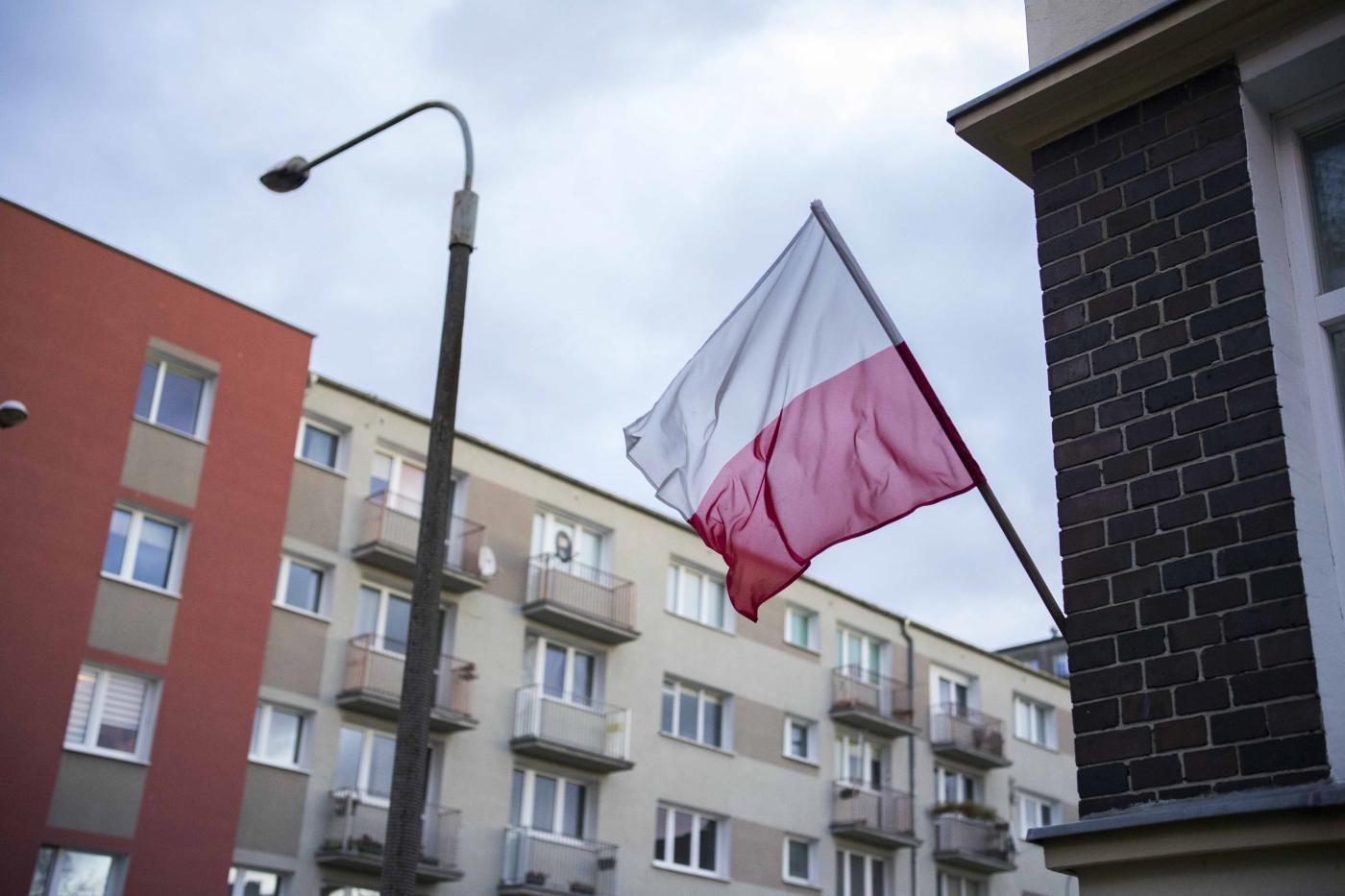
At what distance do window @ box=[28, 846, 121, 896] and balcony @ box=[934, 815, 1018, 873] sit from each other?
2203 centimetres

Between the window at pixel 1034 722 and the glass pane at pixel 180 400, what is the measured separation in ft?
86.7

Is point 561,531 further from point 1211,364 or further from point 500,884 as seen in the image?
point 1211,364

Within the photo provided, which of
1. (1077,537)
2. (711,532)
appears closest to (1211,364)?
(1077,537)

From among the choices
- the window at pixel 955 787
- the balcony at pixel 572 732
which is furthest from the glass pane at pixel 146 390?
the window at pixel 955 787

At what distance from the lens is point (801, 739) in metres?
37.2

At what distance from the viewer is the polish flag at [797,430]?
Result: 657 cm

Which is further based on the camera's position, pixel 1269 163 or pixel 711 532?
pixel 711 532

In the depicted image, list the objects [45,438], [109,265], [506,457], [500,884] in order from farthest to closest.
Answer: [506,457] → [500,884] → [109,265] → [45,438]

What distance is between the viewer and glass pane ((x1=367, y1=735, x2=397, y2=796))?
27969 millimetres

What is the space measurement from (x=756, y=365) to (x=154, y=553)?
2147 centimetres

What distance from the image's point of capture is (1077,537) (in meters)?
5.78

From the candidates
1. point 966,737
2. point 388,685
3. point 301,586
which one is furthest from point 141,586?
point 966,737

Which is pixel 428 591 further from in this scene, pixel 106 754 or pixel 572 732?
pixel 572 732

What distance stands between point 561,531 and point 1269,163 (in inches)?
1111
